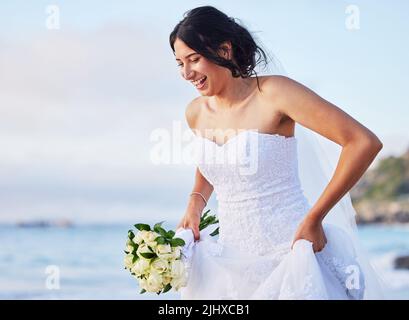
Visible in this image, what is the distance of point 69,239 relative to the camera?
14891 millimetres

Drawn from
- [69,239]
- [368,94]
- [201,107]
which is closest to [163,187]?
[69,239]

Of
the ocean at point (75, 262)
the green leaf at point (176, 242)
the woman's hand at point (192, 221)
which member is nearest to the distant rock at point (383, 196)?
the ocean at point (75, 262)

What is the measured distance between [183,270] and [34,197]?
12.6m

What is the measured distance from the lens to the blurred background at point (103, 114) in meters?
13.4

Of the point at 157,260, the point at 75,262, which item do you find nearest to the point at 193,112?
the point at 157,260

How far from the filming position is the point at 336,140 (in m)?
2.40

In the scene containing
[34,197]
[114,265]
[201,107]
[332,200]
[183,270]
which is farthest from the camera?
[34,197]

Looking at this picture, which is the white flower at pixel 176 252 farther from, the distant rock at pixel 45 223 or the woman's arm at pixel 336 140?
the distant rock at pixel 45 223

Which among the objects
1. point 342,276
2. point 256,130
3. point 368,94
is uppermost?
point 368,94

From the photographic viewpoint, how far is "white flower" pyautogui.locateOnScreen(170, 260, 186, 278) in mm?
2498

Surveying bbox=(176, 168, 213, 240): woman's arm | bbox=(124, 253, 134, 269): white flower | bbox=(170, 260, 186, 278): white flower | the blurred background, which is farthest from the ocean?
bbox=(170, 260, 186, 278): white flower

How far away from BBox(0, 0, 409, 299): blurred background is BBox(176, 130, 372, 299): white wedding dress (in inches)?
401

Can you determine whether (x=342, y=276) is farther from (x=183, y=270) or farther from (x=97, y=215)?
(x=97, y=215)

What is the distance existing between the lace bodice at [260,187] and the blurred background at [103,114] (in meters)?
10.3
